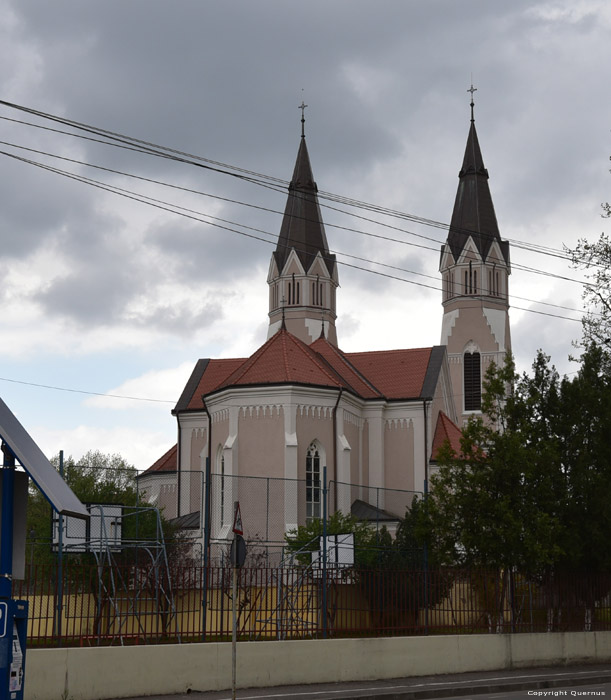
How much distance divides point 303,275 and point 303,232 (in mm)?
3313

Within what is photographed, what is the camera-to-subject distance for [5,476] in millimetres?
6848

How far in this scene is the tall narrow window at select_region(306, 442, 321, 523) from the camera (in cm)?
4009

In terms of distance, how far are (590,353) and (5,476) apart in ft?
69.6

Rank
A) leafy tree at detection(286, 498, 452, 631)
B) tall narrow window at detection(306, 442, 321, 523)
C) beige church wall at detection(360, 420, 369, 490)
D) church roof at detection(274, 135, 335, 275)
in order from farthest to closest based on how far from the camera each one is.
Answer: church roof at detection(274, 135, 335, 275)
beige church wall at detection(360, 420, 369, 490)
tall narrow window at detection(306, 442, 321, 523)
leafy tree at detection(286, 498, 452, 631)

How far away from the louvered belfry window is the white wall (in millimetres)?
39695

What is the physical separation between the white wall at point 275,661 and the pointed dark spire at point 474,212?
46618 millimetres

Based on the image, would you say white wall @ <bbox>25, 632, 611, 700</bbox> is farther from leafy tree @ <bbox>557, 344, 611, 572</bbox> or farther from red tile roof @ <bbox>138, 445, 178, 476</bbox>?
red tile roof @ <bbox>138, 445, 178, 476</bbox>

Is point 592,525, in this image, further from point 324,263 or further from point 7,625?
point 324,263

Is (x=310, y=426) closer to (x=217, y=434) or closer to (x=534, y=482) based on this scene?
(x=217, y=434)

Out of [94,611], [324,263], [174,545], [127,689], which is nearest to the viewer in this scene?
[127,689]

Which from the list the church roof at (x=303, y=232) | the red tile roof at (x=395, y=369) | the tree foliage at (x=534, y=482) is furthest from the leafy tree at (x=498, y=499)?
the church roof at (x=303, y=232)

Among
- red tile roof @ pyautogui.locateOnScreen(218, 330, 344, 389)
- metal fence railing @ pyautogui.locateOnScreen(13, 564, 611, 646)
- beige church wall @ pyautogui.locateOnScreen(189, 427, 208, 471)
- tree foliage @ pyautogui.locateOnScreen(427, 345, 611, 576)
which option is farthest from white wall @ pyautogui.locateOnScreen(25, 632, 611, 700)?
beige church wall @ pyautogui.locateOnScreen(189, 427, 208, 471)

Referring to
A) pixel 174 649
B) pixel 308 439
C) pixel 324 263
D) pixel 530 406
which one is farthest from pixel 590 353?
pixel 324 263

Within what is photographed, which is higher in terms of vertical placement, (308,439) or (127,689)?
(308,439)
